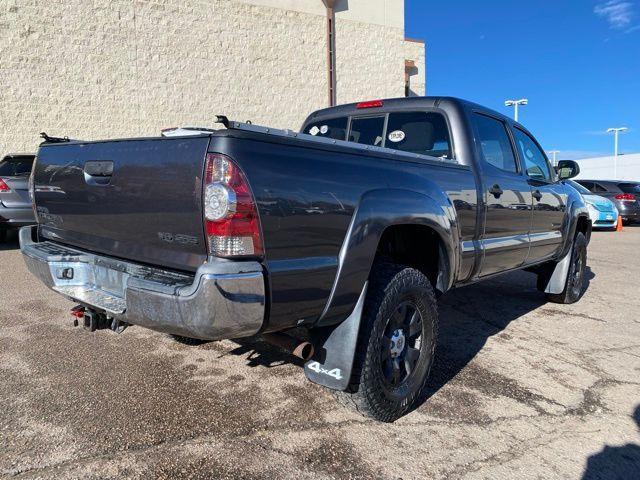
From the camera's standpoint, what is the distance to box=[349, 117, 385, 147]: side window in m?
4.06

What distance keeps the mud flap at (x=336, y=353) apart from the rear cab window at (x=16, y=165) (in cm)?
751

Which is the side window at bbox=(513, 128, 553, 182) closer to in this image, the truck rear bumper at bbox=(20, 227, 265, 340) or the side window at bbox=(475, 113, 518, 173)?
the side window at bbox=(475, 113, 518, 173)

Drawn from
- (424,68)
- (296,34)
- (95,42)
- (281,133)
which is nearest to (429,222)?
(281,133)

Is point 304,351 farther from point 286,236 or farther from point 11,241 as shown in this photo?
point 11,241

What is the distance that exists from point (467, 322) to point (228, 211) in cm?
360

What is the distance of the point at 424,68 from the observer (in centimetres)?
2305

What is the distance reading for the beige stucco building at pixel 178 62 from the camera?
13.4m

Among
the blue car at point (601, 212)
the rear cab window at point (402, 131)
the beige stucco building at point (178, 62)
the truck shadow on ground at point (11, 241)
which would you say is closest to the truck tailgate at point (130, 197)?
the rear cab window at point (402, 131)

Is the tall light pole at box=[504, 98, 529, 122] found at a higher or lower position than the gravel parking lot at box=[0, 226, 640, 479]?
higher

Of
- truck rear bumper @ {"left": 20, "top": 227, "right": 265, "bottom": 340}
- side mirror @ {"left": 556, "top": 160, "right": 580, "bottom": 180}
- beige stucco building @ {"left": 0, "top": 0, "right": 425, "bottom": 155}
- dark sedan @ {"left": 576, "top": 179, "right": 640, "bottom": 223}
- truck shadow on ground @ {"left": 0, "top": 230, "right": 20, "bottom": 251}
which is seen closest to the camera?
truck rear bumper @ {"left": 20, "top": 227, "right": 265, "bottom": 340}

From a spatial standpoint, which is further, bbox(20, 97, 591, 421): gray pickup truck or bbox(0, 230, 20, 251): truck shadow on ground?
bbox(0, 230, 20, 251): truck shadow on ground

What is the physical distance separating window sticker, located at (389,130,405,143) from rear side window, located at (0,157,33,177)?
6.78 m

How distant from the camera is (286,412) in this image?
9.38 ft

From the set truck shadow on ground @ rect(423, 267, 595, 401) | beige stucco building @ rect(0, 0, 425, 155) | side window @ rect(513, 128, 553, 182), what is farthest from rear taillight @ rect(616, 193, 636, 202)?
side window @ rect(513, 128, 553, 182)
